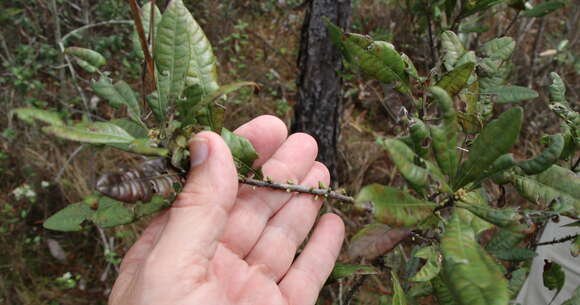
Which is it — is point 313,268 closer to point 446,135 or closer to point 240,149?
point 240,149

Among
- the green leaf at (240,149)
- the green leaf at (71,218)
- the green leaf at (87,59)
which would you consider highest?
the green leaf at (87,59)

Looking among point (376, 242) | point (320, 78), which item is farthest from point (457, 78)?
point (320, 78)

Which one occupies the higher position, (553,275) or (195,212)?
(195,212)

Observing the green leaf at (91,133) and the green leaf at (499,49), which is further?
the green leaf at (499,49)

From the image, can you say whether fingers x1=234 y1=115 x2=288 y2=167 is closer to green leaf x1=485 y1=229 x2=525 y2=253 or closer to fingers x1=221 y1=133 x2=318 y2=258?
fingers x1=221 y1=133 x2=318 y2=258

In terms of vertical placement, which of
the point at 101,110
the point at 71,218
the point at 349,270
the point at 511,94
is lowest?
the point at 101,110

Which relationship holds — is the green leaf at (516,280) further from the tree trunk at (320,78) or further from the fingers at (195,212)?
the tree trunk at (320,78)

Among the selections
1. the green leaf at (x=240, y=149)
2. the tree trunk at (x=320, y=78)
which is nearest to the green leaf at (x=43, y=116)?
the green leaf at (x=240, y=149)
